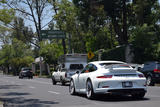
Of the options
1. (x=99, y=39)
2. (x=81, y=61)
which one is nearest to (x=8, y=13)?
(x=81, y=61)

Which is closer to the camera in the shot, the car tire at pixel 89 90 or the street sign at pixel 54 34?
the car tire at pixel 89 90

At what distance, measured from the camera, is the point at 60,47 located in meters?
55.6

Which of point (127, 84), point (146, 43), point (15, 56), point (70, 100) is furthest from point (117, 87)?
point (15, 56)

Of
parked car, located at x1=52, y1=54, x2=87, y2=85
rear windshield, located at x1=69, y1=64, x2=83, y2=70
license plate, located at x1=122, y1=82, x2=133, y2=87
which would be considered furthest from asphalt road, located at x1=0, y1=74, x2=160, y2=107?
rear windshield, located at x1=69, y1=64, x2=83, y2=70

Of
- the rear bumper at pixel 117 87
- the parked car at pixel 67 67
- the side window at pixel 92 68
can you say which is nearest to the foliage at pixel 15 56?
the parked car at pixel 67 67

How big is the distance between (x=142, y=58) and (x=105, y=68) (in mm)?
25251

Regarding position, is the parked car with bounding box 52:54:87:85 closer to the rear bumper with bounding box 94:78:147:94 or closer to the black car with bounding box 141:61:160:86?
the black car with bounding box 141:61:160:86

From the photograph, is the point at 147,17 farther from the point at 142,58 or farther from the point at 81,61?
the point at 81,61

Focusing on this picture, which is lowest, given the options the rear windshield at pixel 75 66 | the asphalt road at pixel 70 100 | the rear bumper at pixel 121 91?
the asphalt road at pixel 70 100

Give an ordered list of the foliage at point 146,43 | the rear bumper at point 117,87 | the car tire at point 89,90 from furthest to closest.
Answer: the foliage at point 146,43
the car tire at point 89,90
the rear bumper at point 117,87

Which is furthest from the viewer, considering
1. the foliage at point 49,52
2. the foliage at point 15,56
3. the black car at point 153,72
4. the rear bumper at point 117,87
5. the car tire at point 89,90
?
the foliage at point 15,56

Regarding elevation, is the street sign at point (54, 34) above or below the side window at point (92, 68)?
above

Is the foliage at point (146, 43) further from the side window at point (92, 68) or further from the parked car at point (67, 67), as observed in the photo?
the side window at point (92, 68)

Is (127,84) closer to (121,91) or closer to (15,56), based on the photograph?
(121,91)
